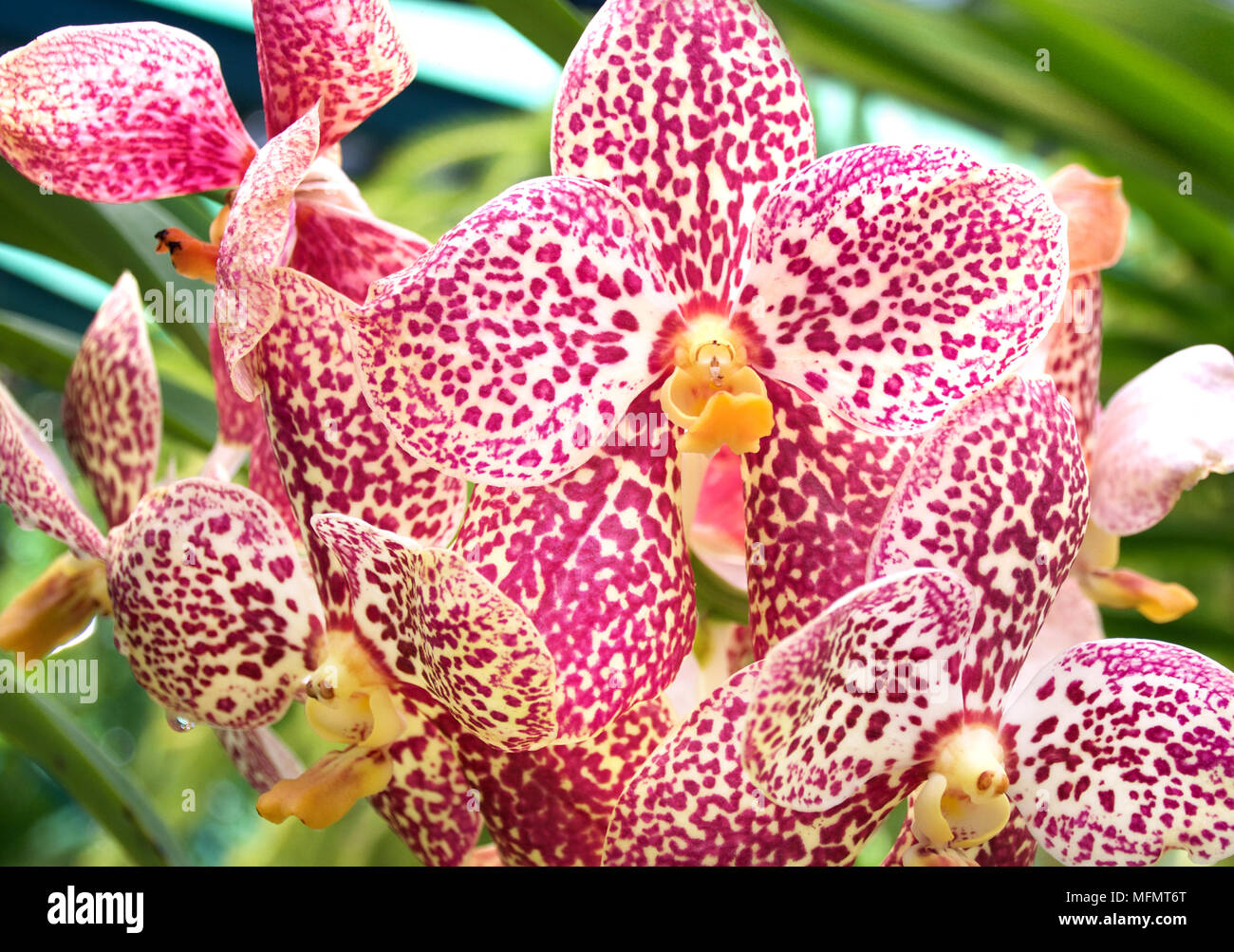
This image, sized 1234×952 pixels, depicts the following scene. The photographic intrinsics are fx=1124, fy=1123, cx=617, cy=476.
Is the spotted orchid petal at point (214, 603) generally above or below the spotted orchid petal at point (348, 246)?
below

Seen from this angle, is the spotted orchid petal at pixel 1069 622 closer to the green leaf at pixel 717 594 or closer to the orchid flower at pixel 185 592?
the green leaf at pixel 717 594

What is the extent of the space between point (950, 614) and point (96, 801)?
0.48 m

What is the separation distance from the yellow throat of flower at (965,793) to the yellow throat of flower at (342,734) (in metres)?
0.20

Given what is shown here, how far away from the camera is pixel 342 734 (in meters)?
0.41

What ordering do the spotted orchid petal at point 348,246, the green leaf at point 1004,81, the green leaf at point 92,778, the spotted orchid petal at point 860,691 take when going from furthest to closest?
the green leaf at point 1004,81
the green leaf at point 92,778
the spotted orchid petal at point 348,246
the spotted orchid petal at point 860,691

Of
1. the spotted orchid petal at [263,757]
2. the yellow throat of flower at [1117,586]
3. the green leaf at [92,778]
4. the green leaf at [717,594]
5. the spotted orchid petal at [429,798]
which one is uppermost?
the yellow throat of flower at [1117,586]

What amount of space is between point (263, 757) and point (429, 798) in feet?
0.34

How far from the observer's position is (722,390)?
40 cm

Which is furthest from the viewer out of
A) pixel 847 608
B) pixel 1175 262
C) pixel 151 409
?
pixel 1175 262

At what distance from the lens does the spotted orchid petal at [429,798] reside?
1.52ft

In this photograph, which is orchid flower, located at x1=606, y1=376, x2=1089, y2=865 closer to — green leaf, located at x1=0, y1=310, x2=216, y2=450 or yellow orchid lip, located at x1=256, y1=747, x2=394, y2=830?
yellow orchid lip, located at x1=256, y1=747, x2=394, y2=830

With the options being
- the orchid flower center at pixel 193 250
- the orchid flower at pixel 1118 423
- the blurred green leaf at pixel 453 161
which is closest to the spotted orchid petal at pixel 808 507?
the orchid flower at pixel 1118 423

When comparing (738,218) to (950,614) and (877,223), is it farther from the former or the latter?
(950,614)
